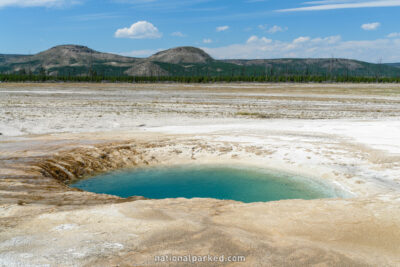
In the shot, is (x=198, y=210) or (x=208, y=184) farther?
(x=208, y=184)

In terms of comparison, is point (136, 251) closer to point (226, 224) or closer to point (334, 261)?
point (226, 224)

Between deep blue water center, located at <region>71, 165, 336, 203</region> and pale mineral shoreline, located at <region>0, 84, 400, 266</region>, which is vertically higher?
pale mineral shoreline, located at <region>0, 84, 400, 266</region>

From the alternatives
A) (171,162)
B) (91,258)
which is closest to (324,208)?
(91,258)

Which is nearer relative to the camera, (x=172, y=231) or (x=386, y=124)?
(x=172, y=231)

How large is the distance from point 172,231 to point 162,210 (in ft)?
4.43

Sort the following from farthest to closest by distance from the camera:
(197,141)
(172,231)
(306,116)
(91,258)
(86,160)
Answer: (306,116), (197,141), (86,160), (172,231), (91,258)

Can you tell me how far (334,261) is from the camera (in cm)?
566

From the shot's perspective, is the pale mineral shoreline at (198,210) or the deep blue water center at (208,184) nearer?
the pale mineral shoreline at (198,210)

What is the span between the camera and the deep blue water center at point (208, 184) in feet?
37.3

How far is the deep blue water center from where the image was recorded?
11383 mm

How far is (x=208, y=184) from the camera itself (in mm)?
12617

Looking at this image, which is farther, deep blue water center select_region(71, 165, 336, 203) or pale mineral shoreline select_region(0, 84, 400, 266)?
deep blue water center select_region(71, 165, 336, 203)

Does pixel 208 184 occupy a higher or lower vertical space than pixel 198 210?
lower

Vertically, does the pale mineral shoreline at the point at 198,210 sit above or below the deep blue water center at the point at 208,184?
above
